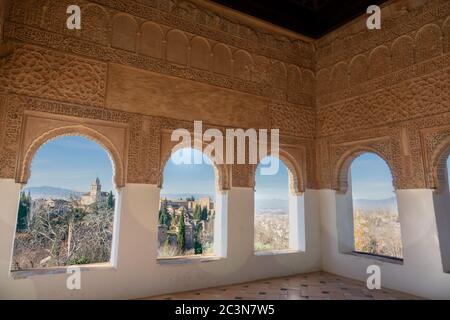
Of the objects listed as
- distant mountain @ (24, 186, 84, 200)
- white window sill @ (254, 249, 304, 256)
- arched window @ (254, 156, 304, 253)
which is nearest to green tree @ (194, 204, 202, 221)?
arched window @ (254, 156, 304, 253)

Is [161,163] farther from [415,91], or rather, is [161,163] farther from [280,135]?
[415,91]

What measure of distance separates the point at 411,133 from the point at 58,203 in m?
6.10

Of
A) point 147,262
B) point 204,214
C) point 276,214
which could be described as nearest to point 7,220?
point 147,262

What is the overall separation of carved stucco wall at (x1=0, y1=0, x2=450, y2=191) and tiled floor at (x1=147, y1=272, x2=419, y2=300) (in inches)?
65.3

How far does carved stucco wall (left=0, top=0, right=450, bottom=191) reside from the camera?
3941 mm

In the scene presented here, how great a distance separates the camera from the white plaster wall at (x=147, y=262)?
349 cm

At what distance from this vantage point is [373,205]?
6410mm

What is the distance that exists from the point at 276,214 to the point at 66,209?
453 centimetres

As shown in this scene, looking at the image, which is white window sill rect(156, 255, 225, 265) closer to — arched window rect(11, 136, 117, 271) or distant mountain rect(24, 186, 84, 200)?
arched window rect(11, 136, 117, 271)

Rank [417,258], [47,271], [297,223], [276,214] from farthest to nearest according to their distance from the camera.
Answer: [276,214] → [297,223] → [417,258] → [47,271]

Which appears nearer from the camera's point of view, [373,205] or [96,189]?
[96,189]

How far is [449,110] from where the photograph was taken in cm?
419

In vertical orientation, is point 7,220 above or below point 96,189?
below

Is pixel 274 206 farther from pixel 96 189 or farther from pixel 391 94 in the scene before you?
pixel 96 189
